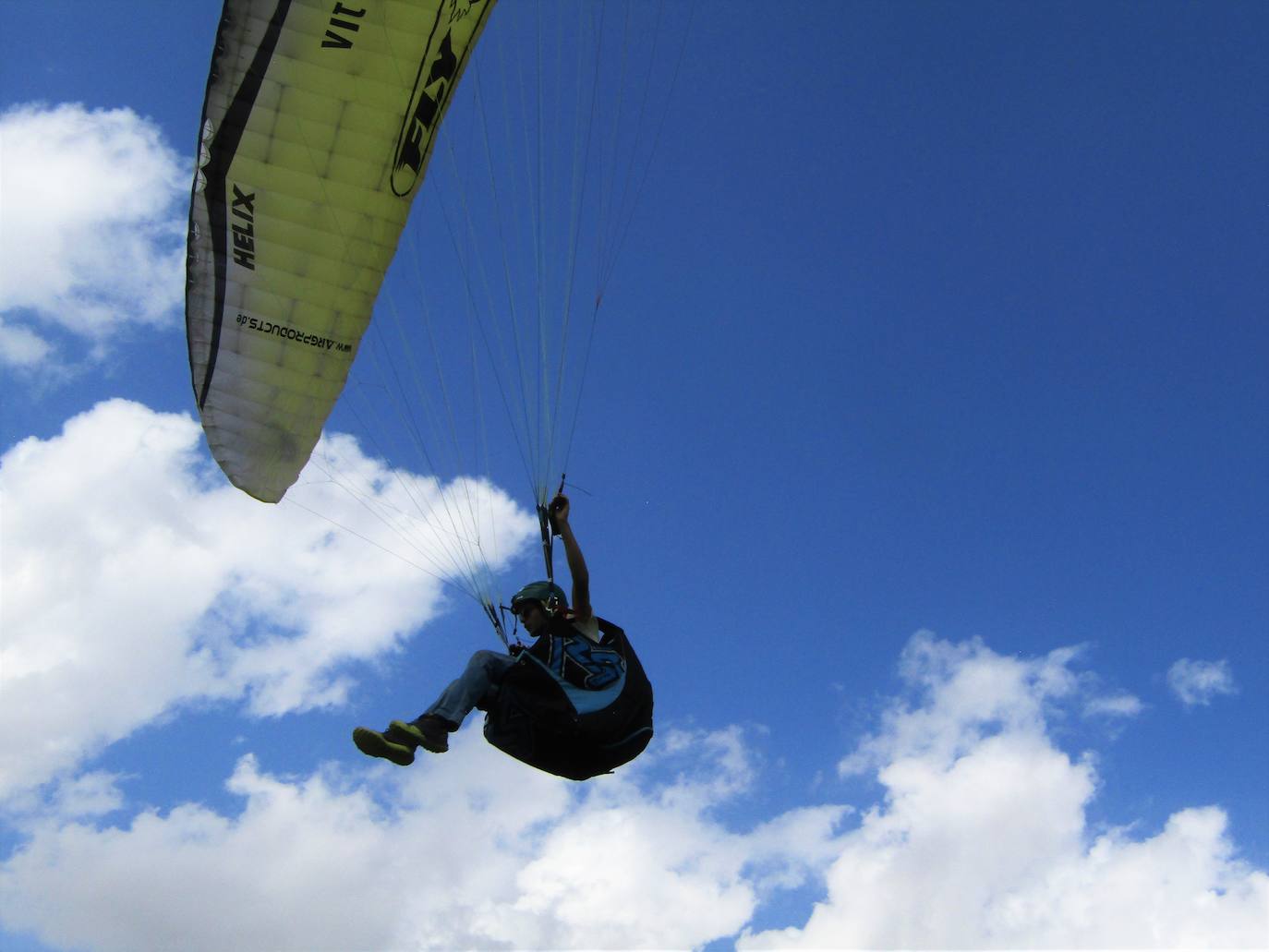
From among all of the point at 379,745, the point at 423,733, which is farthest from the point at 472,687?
the point at 379,745

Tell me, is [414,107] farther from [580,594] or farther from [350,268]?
[580,594]

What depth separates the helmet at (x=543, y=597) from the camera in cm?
700

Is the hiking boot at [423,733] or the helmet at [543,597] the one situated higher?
the helmet at [543,597]

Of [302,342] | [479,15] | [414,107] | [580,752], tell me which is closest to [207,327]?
[302,342]

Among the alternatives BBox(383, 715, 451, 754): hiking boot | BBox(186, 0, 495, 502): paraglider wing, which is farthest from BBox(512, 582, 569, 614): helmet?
BBox(186, 0, 495, 502): paraglider wing

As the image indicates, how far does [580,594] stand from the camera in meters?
6.66

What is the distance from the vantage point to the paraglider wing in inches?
289

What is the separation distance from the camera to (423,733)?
6102mm

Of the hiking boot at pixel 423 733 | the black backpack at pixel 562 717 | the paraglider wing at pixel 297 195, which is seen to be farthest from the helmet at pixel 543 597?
the paraglider wing at pixel 297 195

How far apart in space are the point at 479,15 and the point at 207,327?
10.2 feet

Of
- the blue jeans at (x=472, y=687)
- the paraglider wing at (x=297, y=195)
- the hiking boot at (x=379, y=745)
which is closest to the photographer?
the hiking boot at (x=379, y=745)

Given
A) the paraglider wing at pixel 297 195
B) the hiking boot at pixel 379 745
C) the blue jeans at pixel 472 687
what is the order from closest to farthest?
1. the hiking boot at pixel 379 745
2. the blue jeans at pixel 472 687
3. the paraglider wing at pixel 297 195

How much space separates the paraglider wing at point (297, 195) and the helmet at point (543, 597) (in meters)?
2.55

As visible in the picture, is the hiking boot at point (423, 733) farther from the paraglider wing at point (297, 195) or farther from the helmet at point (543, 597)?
the paraglider wing at point (297, 195)
